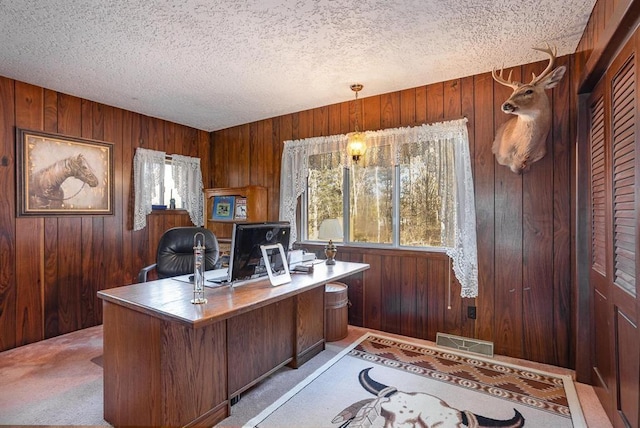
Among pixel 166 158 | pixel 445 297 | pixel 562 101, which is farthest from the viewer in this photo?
pixel 166 158

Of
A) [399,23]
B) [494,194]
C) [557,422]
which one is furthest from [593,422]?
[399,23]

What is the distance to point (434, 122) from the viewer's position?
3184 mm

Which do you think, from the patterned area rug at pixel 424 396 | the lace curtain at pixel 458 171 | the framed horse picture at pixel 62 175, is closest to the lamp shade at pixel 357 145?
the lace curtain at pixel 458 171

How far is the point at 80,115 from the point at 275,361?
333 cm

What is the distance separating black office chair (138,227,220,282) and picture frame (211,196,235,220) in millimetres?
1252

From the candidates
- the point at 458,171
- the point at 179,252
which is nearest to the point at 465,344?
the point at 458,171

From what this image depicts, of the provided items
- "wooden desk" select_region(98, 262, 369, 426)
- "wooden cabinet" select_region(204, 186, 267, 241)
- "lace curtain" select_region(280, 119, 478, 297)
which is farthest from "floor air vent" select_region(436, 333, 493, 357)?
"wooden cabinet" select_region(204, 186, 267, 241)

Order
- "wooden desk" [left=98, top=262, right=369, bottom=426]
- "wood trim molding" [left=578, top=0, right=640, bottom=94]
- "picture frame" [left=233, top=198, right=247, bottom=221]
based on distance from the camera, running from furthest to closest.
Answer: "picture frame" [left=233, top=198, right=247, bottom=221]
"wooden desk" [left=98, top=262, right=369, bottom=426]
"wood trim molding" [left=578, top=0, right=640, bottom=94]

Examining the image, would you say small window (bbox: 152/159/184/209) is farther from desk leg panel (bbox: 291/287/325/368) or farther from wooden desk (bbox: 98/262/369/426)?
desk leg panel (bbox: 291/287/325/368)

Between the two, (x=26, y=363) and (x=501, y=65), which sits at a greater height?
(x=501, y=65)

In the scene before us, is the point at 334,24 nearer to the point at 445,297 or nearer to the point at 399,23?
the point at 399,23

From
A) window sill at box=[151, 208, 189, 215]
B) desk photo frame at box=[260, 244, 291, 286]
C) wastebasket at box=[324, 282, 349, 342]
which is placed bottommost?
wastebasket at box=[324, 282, 349, 342]

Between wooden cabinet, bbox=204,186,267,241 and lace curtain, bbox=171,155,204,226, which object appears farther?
lace curtain, bbox=171,155,204,226

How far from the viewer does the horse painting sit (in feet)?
10.6
